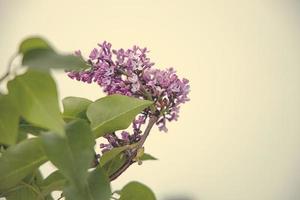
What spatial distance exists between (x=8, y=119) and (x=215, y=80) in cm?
57

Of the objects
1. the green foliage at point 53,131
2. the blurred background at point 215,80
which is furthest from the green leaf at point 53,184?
the blurred background at point 215,80

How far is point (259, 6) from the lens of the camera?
0.74m

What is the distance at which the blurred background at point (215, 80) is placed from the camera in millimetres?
743

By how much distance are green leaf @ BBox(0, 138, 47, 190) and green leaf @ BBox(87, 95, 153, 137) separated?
52mm

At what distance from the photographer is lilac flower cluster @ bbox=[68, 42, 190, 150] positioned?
0.35 m

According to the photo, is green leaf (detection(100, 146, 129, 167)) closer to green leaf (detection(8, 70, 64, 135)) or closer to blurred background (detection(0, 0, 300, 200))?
green leaf (detection(8, 70, 64, 135))

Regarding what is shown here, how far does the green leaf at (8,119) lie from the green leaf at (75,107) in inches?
3.5

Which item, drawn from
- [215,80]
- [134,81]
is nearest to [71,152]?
[134,81]

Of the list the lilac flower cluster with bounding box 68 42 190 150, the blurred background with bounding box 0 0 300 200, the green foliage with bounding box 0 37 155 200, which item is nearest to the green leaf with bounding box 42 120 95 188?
the green foliage with bounding box 0 37 155 200

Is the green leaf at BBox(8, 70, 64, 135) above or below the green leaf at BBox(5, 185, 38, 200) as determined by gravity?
above

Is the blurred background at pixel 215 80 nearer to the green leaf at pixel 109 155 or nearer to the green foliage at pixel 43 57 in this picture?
the green leaf at pixel 109 155

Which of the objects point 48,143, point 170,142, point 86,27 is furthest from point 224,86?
point 48,143

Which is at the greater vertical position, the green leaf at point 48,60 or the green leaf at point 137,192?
the green leaf at point 48,60

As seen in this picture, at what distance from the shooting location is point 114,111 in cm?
31
